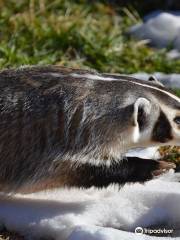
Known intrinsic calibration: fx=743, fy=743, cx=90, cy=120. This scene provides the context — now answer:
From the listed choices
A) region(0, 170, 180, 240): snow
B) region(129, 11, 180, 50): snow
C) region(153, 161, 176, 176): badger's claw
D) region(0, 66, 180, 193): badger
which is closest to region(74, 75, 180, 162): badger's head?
region(0, 66, 180, 193): badger

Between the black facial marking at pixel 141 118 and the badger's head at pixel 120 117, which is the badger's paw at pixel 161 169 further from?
the black facial marking at pixel 141 118

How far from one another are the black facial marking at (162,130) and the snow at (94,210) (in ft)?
1.06

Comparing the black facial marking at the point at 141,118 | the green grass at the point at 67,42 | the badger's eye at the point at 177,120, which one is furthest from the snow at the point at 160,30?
the black facial marking at the point at 141,118

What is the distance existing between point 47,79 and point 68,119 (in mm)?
308

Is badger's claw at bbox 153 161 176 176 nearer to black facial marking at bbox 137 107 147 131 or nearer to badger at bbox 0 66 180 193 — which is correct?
badger at bbox 0 66 180 193

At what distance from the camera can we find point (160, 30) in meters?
7.48

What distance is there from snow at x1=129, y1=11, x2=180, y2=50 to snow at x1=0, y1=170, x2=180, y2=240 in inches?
113

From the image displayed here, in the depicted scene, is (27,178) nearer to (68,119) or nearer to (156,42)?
(68,119)

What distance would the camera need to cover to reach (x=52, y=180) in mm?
4461

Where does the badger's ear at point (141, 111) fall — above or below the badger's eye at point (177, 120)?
above

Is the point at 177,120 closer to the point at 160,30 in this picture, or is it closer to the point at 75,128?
the point at 75,128

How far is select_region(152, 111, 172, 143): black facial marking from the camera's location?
4.50 meters

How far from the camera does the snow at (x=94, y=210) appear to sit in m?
4.23

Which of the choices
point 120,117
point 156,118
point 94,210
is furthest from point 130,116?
point 94,210
